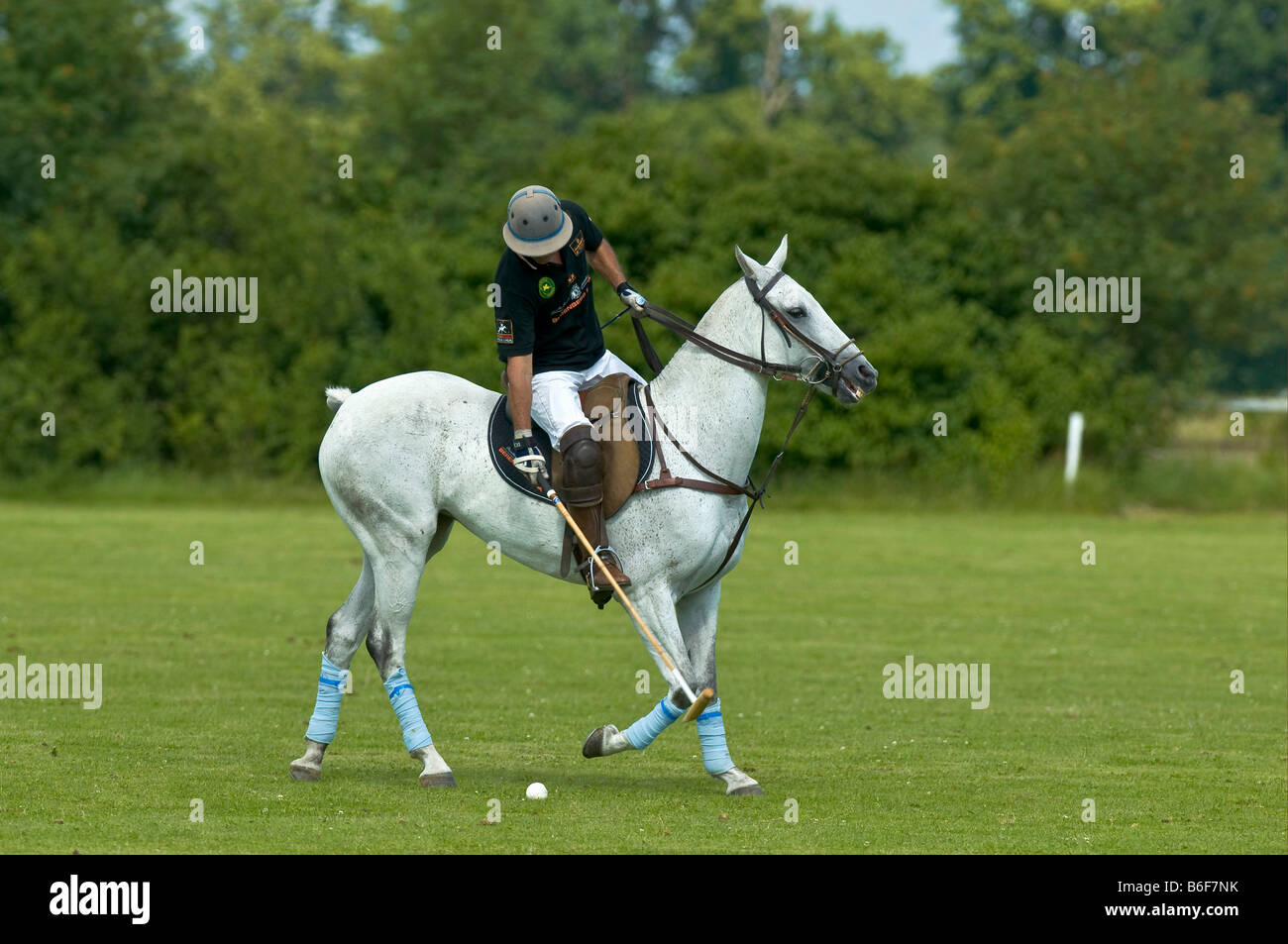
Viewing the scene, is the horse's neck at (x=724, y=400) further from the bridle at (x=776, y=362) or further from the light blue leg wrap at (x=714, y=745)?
the light blue leg wrap at (x=714, y=745)

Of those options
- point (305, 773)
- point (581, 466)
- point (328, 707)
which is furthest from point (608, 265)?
point (305, 773)

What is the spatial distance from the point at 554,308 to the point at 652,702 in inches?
186

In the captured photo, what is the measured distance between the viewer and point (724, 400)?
10.2 m

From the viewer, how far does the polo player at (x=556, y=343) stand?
385 inches

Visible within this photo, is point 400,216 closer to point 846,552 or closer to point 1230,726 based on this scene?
point 846,552

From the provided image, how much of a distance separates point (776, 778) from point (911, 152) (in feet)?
253

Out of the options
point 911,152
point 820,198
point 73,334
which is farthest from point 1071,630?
point 911,152

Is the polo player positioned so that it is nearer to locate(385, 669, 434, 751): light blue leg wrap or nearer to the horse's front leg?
the horse's front leg

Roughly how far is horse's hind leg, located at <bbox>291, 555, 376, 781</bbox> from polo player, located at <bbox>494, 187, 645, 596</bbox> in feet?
4.39

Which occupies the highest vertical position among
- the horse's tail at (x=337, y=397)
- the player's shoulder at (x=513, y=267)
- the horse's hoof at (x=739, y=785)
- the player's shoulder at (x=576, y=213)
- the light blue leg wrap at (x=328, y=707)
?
the player's shoulder at (x=576, y=213)

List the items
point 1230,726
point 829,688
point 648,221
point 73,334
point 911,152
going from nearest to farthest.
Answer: point 1230,726 < point 829,688 < point 73,334 < point 648,221 < point 911,152

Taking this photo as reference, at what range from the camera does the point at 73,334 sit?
1393 inches

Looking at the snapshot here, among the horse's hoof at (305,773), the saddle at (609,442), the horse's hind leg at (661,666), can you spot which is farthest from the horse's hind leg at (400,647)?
the horse's hind leg at (661,666)

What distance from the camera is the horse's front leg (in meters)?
10.2
